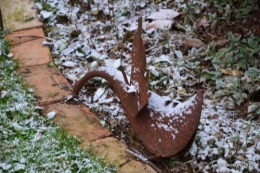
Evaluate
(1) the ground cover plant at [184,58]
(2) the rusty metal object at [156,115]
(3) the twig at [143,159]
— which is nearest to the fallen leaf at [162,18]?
(1) the ground cover plant at [184,58]

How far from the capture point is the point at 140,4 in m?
3.49

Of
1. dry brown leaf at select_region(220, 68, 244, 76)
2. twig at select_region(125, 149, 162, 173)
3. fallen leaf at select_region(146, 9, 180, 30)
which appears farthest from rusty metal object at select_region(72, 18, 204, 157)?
fallen leaf at select_region(146, 9, 180, 30)

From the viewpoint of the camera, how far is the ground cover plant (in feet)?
6.59

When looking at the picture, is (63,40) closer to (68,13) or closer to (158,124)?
(68,13)

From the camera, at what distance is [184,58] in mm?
2721

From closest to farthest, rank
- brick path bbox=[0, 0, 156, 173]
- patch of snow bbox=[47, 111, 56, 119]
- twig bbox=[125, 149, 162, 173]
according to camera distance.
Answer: twig bbox=[125, 149, 162, 173], brick path bbox=[0, 0, 156, 173], patch of snow bbox=[47, 111, 56, 119]

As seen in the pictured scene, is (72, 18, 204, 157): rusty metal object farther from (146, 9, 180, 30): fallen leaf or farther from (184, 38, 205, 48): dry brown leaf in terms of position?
(146, 9, 180, 30): fallen leaf

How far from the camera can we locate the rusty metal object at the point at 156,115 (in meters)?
1.79

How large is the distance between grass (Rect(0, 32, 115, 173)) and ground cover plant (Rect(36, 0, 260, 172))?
30 cm

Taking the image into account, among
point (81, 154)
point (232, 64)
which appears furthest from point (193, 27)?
point (81, 154)

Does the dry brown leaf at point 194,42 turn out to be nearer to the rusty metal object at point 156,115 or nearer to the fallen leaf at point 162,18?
the fallen leaf at point 162,18

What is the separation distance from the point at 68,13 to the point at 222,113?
1.93m

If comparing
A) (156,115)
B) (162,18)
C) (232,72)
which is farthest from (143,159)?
(162,18)

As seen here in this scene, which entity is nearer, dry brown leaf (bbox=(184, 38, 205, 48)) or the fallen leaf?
dry brown leaf (bbox=(184, 38, 205, 48))
